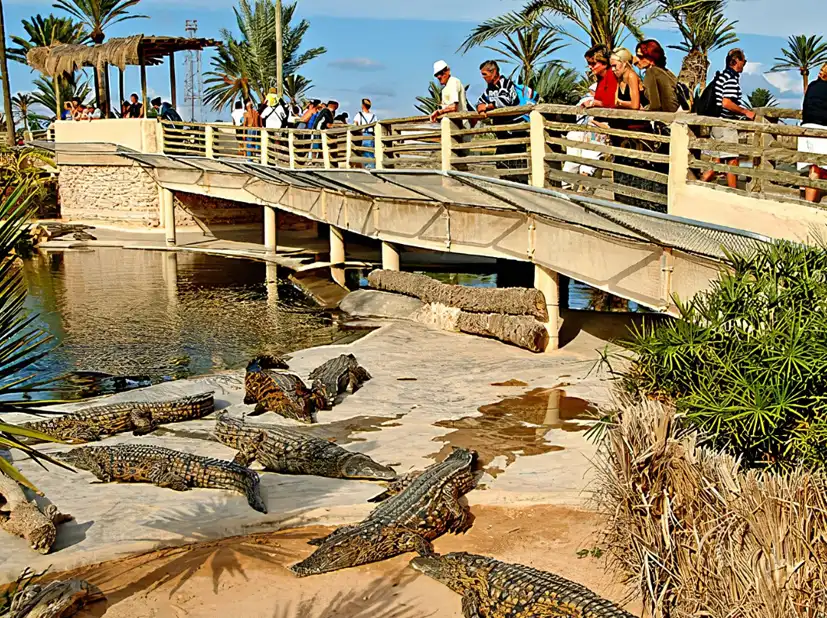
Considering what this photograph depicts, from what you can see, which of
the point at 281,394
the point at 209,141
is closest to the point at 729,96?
the point at 281,394

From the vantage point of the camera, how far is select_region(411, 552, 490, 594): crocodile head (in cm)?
567

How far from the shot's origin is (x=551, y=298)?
41.2 feet

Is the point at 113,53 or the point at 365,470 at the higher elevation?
the point at 113,53

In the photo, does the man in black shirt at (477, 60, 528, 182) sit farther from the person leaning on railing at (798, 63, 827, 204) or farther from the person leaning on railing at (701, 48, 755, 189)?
the person leaning on railing at (798, 63, 827, 204)

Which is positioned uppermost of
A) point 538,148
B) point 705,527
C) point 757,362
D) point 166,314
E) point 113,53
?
point 113,53

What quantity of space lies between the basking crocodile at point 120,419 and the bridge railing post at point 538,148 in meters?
4.68

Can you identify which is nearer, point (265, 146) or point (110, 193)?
→ point (265, 146)

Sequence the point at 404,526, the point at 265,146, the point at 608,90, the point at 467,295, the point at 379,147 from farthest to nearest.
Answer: the point at 265,146 < the point at 379,147 < the point at 467,295 < the point at 608,90 < the point at 404,526

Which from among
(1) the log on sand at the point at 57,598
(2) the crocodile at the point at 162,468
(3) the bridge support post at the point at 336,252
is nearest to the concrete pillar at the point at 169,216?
(3) the bridge support post at the point at 336,252

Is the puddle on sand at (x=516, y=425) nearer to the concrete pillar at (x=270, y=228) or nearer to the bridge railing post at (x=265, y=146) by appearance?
the bridge railing post at (x=265, y=146)

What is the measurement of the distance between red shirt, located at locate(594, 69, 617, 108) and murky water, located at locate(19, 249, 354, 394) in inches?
231

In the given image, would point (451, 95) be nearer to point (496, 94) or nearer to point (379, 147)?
point (496, 94)

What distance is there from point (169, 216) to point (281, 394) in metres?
17.6

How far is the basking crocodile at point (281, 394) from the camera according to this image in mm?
9531
